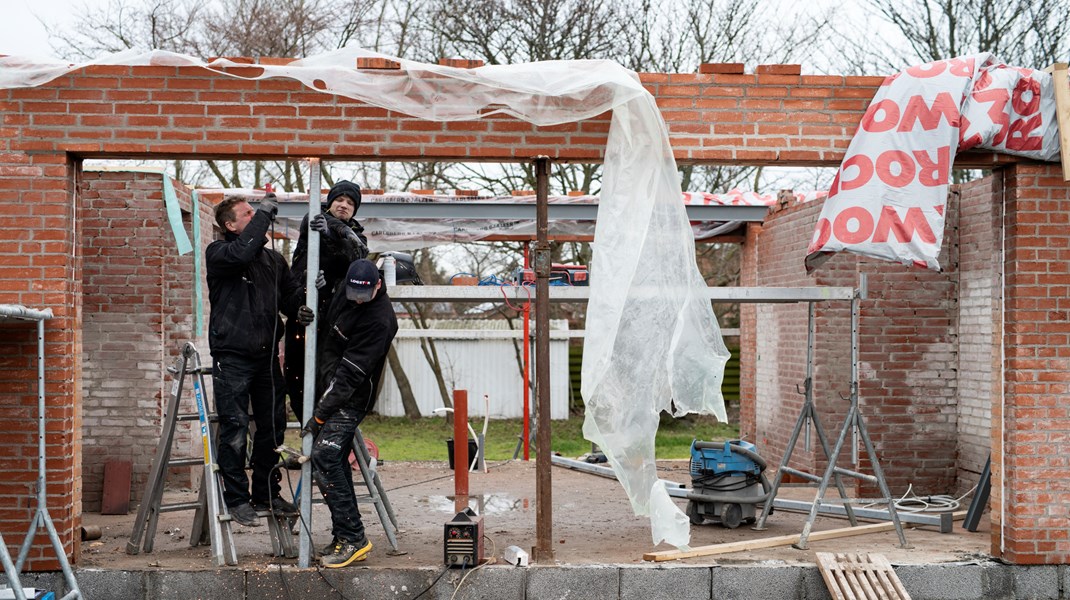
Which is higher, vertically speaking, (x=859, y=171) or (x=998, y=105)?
(x=998, y=105)

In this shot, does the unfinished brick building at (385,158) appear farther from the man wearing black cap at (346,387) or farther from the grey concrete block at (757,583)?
the grey concrete block at (757,583)

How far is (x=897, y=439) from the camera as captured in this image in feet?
29.6

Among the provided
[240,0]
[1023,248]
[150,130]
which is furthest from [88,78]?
[240,0]

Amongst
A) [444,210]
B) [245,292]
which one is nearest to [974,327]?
[444,210]

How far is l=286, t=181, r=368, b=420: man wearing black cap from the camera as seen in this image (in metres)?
6.09

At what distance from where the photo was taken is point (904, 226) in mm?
5863

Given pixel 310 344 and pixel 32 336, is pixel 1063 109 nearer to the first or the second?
pixel 310 344

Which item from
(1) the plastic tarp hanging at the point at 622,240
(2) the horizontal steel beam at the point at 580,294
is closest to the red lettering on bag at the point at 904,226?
(1) the plastic tarp hanging at the point at 622,240

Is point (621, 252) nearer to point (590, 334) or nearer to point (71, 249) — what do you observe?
point (590, 334)

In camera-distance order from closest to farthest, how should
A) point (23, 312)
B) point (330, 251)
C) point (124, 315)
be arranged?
point (23, 312) < point (330, 251) < point (124, 315)

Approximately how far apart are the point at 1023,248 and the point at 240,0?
1679cm

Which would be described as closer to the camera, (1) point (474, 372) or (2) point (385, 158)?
(2) point (385, 158)

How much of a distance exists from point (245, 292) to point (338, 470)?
136 cm

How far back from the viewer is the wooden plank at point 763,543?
→ 244 inches
